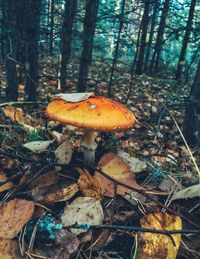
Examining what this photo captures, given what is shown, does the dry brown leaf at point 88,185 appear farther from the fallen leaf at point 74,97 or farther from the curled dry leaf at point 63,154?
the fallen leaf at point 74,97

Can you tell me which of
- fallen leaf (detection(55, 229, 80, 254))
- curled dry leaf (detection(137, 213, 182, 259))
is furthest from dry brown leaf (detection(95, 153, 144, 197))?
fallen leaf (detection(55, 229, 80, 254))

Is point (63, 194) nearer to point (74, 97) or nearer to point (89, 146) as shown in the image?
point (89, 146)

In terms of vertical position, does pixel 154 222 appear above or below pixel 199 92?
below

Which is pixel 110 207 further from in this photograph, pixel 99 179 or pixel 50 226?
pixel 50 226

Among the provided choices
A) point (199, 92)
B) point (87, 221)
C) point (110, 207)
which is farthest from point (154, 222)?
point (199, 92)

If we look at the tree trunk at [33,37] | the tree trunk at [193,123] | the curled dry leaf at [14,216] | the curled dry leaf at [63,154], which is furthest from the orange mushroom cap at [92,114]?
the tree trunk at [33,37]

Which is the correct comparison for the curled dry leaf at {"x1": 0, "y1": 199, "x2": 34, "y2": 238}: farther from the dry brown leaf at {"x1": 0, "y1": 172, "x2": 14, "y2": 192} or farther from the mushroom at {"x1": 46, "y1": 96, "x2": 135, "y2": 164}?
the mushroom at {"x1": 46, "y1": 96, "x2": 135, "y2": 164}
